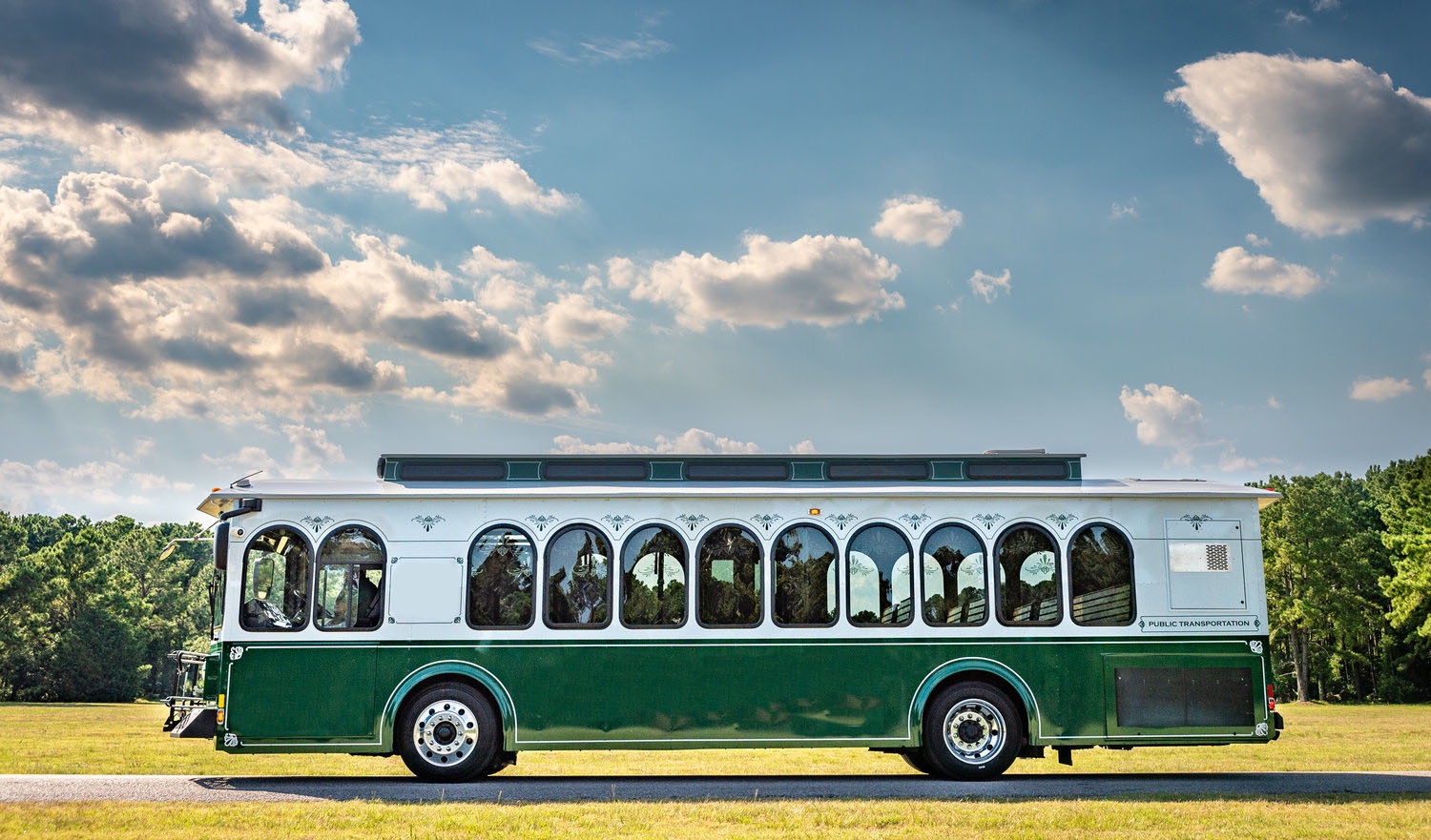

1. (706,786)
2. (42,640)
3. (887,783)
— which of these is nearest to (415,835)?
(706,786)

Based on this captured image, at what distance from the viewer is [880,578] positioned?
13602 mm

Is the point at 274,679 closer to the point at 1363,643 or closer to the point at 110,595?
the point at 110,595

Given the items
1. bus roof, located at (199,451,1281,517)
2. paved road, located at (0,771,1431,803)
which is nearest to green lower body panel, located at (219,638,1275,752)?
paved road, located at (0,771,1431,803)

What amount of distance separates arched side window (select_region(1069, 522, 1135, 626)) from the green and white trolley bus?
0.09ft

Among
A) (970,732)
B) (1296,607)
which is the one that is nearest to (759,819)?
(970,732)

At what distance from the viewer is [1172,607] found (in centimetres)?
1373

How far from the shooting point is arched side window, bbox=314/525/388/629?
13266mm

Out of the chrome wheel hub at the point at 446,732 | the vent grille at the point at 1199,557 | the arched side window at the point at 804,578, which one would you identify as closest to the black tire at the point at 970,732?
the arched side window at the point at 804,578

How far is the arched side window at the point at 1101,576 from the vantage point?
44.8 ft

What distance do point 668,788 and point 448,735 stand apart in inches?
95.5

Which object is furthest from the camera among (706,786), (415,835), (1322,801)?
(706,786)

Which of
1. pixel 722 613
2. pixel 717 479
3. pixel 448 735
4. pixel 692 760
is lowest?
pixel 692 760

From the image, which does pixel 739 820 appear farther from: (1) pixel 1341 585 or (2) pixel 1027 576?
(1) pixel 1341 585

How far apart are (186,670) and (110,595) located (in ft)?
200
